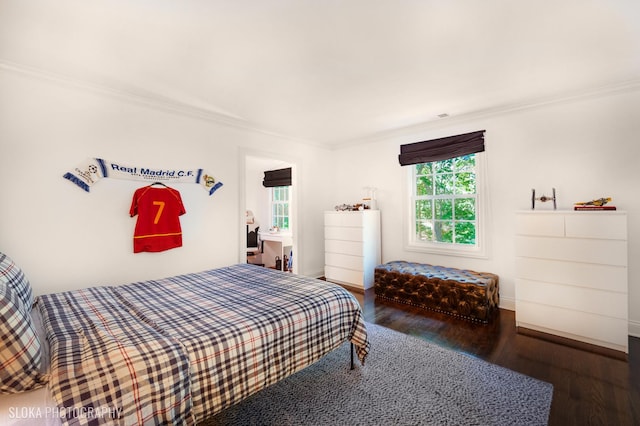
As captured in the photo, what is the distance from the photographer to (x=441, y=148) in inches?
151

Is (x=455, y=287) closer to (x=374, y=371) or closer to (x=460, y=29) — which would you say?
(x=374, y=371)

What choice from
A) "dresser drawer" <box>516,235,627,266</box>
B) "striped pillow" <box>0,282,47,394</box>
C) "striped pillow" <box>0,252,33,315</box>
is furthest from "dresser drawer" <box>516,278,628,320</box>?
"striped pillow" <box>0,252,33,315</box>

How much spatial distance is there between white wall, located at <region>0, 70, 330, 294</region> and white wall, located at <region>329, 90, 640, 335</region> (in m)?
2.86

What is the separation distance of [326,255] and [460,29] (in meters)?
3.54

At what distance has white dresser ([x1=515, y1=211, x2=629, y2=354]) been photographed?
2.40m

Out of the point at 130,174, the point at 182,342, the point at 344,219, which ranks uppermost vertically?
the point at 130,174

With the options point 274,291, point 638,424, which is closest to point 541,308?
point 638,424

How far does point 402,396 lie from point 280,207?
5.01m

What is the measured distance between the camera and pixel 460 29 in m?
1.86

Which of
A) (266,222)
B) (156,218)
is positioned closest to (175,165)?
(156,218)

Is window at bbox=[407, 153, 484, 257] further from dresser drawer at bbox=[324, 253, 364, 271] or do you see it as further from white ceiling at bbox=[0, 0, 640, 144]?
white ceiling at bbox=[0, 0, 640, 144]

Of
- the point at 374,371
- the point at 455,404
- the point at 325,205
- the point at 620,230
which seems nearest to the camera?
the point at 455,404

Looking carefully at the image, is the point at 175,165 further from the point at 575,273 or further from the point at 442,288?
the point at 575,273

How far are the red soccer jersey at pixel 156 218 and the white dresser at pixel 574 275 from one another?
3697 millimetres
